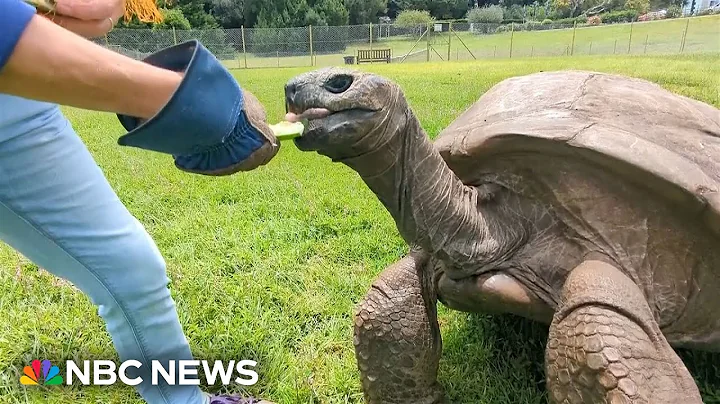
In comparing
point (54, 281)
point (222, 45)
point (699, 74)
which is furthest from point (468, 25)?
point (54, 281)

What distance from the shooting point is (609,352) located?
124cm

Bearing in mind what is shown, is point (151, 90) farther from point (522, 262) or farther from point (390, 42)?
point (390, 42)

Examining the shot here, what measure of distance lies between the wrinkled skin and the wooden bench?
2225 cm

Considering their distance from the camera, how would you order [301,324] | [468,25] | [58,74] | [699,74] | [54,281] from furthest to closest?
[468,25] < [699,74] < [54,281] < [301,324] < [58,74]

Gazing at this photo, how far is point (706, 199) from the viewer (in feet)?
4.58

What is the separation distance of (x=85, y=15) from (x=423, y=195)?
84cm

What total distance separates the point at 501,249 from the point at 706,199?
51 cm

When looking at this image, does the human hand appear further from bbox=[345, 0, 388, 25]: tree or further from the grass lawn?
bbox=[345, 0, 388, 25]: tree

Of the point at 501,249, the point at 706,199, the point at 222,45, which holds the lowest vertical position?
the point at 222,45

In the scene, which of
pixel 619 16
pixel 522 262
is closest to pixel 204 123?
pixel 522 262

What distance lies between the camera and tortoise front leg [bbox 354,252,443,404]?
67.0 inches

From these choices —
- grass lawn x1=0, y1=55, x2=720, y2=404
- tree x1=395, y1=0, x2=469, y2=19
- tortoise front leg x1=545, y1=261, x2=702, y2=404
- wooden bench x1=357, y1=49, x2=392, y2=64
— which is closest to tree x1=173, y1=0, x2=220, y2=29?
wooden bench x1=357, y1=49, x2=392, y2=64

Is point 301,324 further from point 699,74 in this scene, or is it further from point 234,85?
point 699,74

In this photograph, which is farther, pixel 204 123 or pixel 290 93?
pixel 290 93
